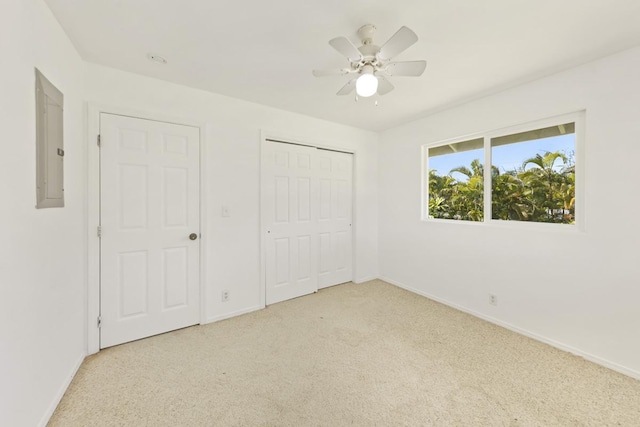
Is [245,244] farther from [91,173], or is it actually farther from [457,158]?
[457,158]

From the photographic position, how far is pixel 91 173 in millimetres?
2025

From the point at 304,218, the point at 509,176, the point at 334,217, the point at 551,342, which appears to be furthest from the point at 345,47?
the point at 551,342

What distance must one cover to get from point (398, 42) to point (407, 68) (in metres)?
0.28

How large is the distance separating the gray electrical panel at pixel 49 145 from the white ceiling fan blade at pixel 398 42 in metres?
2.00

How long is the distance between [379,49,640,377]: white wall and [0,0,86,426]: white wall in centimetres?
357

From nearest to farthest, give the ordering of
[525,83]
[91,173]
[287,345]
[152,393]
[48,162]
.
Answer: [48,162]
[152,393]
[91,173]
[287,345]
[525,83]

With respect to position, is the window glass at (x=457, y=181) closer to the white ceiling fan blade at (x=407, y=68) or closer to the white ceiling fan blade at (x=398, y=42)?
the white ceiling fan blade at (x=407, y=68)

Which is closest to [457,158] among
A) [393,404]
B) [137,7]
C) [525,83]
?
[525,83]

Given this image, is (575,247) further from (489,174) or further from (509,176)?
(489,174)

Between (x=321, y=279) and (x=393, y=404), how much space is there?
80.6 inches

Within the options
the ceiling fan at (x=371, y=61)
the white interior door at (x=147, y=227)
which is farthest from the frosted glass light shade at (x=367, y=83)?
the white interior door at (x=147, y=227)

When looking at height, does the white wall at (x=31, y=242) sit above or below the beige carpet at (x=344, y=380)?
above

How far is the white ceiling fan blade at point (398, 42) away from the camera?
4.38ft

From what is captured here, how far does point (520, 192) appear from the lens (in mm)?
2541
